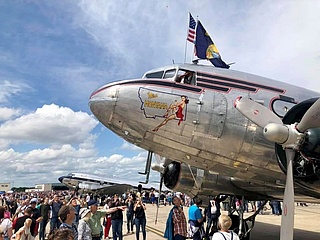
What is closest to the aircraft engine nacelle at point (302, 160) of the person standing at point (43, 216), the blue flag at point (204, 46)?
the blue flag at point (204, 46)

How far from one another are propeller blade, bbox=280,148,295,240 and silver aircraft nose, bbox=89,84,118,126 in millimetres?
3977

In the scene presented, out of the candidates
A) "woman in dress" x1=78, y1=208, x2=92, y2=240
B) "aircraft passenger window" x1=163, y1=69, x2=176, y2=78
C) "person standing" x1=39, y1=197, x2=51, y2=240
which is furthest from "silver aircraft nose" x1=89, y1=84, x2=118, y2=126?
"person standing" x1=39, y1=197, x2=51, y2=240

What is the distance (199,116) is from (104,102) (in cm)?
225

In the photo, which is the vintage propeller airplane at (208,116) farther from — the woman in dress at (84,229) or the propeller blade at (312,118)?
the woman in dress at (84,229)

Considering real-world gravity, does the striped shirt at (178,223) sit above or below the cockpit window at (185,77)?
below

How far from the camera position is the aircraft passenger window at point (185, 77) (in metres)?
8.60

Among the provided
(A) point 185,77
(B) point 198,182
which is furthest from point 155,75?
(B) point 198,182

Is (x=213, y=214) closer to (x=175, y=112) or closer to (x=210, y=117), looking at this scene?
(x=210, y=117)

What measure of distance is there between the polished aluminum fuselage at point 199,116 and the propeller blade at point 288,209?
1.34m

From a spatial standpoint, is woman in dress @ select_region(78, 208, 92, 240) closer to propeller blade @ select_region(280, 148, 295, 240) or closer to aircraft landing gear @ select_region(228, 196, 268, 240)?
propeller blade @ select_region(280, 148, 295, 240)

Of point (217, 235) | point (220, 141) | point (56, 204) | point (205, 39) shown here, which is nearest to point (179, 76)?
point (220, 141)

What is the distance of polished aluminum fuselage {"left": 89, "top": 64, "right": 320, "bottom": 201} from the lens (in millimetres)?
8023

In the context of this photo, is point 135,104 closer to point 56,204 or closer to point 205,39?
point 205,39

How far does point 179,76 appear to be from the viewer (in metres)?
8.66
